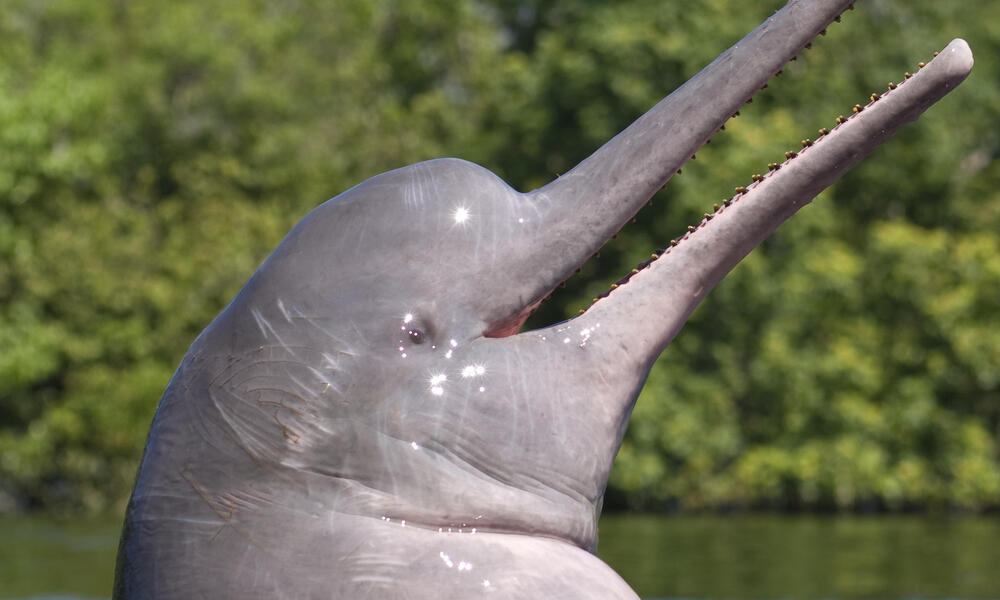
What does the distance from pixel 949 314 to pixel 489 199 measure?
3374 centimetres

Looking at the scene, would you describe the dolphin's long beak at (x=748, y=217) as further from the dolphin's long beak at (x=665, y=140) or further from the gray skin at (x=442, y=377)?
the dolphin's long beak at (x=665, y=140)

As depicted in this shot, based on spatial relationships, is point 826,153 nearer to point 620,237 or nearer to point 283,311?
point 283,311

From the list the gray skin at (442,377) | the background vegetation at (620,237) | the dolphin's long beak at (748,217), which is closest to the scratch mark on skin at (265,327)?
the gray skin at (442,377)

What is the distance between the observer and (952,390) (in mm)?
36406

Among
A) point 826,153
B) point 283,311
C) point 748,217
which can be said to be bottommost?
point 283,311

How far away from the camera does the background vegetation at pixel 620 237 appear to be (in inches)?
1372

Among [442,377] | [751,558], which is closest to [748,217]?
[442,377]

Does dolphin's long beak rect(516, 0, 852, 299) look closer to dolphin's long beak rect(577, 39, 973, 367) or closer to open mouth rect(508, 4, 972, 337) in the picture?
open mouth rect(508, 4, 972, 337)

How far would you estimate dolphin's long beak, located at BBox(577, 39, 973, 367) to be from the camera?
10.4ft

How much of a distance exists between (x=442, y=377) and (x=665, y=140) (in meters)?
0.71

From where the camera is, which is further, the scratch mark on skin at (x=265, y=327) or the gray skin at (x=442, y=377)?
the scratch mark on skin at (x=265, y=327)

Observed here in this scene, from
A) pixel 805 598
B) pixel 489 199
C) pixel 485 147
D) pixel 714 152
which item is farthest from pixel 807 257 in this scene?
pixel 489 199

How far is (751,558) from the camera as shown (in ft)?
64.1

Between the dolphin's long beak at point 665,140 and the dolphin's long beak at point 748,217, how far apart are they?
128mm
